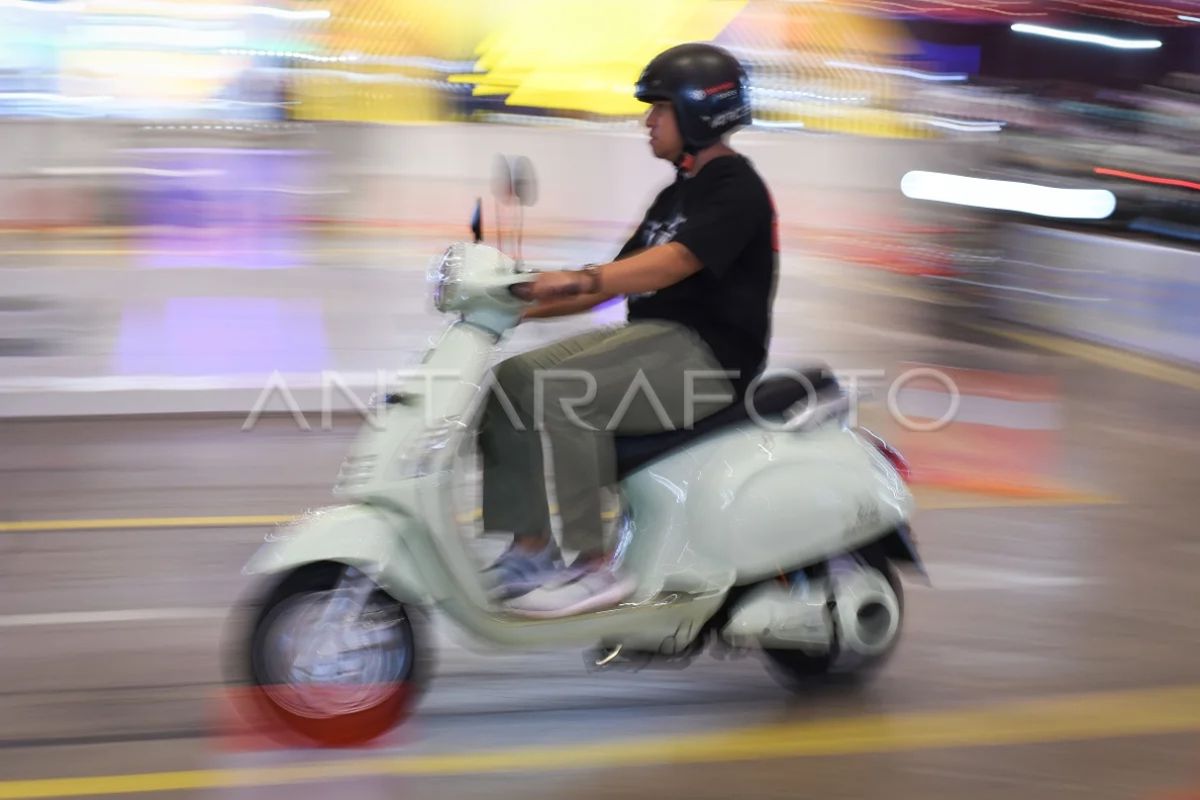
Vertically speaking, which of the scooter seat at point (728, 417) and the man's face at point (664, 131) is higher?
the man's face at point (664, 131)

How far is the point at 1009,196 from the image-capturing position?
12.3 meters

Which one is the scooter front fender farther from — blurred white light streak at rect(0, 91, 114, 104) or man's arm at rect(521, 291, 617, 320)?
blurred white light streak at rect(0, 91, 114, 104)

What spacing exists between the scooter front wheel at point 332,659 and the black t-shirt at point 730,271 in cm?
100

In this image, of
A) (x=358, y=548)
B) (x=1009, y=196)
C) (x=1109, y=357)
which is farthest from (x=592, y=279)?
(x=1009, y=196)

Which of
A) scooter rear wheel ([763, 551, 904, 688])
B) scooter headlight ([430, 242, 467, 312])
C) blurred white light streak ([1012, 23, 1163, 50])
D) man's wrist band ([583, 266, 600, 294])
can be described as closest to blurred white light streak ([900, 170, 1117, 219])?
blurred white light streak ([1012, 23, 1163, 50])

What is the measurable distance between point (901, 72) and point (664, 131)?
8.03 meters

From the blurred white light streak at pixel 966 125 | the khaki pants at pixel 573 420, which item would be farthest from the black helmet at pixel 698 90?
the blurred white light streak at pixel 966 125

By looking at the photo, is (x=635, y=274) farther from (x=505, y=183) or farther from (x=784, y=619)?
(x=784, y=619)

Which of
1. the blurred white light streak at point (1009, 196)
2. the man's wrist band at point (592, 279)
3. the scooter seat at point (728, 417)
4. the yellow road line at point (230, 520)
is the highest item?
the man's wrist band at point (592, 279)

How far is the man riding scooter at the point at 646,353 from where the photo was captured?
3.79m

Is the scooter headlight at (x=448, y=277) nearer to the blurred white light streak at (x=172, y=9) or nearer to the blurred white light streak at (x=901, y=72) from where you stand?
the blurred white light streak at (x=172, y=9)

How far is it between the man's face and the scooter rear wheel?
1109 millimetres

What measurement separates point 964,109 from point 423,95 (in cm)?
519

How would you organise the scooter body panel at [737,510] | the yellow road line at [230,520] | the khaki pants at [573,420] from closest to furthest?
the khaki pants at [573,420] → the scooter body panel at [737,510] → the yellow road line at [230,520]
